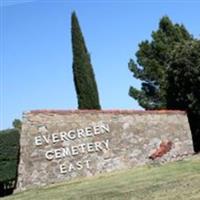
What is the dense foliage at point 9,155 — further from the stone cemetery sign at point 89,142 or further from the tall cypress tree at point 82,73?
the tall cypress tree at point 82,73

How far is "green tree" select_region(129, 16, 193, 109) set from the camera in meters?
38.6

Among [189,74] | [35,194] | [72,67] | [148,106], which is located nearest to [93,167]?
[35,194]

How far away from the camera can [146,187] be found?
14.7 meters

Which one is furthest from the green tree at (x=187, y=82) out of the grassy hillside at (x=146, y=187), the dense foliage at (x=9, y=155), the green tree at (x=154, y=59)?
the green tree at (x=154, y=59)

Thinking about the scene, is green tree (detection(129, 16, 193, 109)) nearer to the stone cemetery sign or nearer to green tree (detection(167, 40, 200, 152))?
green tree (detection(167, 40, 200, 152))

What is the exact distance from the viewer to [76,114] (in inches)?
869

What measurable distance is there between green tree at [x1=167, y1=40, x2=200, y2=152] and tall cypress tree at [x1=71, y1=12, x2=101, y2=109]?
5.86 meters

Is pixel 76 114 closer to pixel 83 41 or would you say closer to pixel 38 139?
pixel 38 139

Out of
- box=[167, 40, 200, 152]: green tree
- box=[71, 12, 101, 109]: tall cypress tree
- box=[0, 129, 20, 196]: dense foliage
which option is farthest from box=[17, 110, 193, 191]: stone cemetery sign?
box=[71, 12, 101, 109]: tall cypress tree

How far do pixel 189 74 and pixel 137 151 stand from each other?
14.6 feet

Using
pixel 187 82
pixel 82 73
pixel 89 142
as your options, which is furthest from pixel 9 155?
pixel 82 73

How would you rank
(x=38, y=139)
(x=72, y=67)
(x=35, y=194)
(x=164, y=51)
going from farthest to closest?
(x=164, y=51)
(x=72, y=67)
(x=38, y=139)
(x=35, y=194)

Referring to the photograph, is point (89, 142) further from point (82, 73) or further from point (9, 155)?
point (82, 73)

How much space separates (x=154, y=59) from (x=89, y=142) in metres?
17.9
